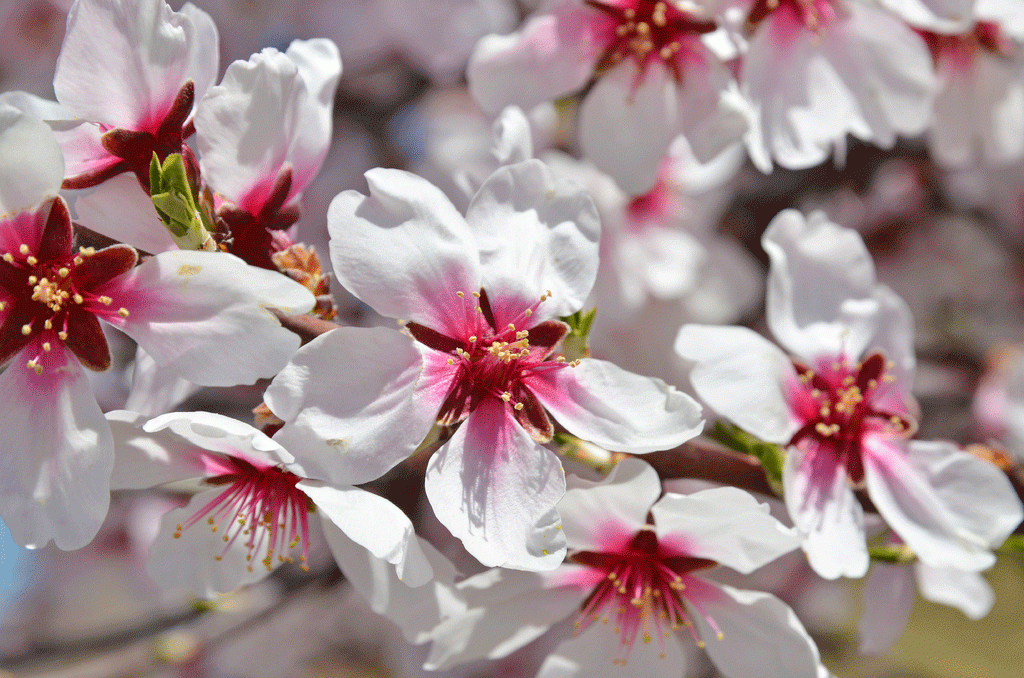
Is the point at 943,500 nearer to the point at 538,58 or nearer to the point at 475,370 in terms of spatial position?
the point at 475,370

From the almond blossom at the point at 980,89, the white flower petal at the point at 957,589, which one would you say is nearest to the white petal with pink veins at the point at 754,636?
the white flower petal at the point at 957,589

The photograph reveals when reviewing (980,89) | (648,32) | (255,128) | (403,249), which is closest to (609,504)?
(403,249)

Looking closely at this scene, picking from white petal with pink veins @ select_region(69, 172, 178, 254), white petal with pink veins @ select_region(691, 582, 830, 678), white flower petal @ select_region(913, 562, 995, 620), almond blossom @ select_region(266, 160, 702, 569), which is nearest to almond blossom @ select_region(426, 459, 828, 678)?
white petal with pink veins @ select_region(691, 582, 830, 678)

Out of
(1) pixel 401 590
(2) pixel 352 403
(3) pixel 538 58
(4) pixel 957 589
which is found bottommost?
(4) pixel 957 589

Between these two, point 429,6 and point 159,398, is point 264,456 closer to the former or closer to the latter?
point 159,398

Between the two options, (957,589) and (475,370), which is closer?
(475,370)

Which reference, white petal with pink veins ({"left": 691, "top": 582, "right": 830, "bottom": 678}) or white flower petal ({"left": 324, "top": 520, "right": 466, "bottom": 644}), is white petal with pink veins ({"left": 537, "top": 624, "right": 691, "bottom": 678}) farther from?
white flower petal ({"left": 324, "top": 520, "right": 466, "bottom": 644})
